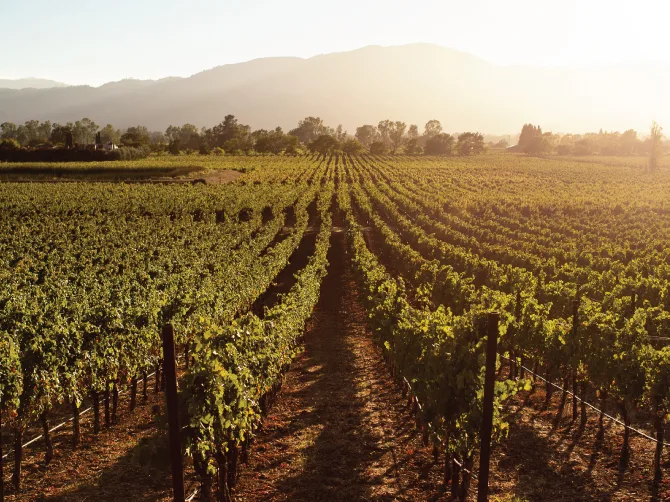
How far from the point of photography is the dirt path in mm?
10492

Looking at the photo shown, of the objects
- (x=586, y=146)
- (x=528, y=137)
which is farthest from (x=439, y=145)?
(x=586, y=146)

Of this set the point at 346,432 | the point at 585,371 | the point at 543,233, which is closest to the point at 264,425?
the point at 346,432

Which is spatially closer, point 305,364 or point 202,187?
point 305,364

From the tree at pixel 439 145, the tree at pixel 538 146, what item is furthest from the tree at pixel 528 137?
the tree at pixel 439 145

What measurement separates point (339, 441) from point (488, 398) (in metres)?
5.57

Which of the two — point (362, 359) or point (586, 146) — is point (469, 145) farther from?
point (362, 359)

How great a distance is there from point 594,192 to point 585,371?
61375 millimetres

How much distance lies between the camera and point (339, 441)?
12.3 meters

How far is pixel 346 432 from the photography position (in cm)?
1275

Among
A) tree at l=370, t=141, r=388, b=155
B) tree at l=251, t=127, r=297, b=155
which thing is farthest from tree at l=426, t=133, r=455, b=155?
tree at l=251, t=127, r=297, b=155

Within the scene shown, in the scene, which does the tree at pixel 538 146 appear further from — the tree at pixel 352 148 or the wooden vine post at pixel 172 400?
the wooden vine post at pixel 172 400

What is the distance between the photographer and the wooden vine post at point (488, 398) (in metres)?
7.35

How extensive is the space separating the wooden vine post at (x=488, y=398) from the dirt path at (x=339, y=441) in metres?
2.65

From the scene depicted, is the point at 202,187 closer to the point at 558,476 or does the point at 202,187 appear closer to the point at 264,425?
the point at 264,425
